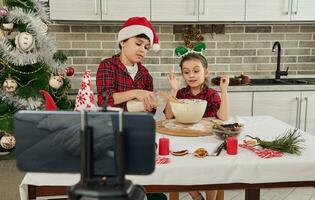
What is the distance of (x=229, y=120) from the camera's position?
1.95 metres

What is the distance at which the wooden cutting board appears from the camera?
1658 millimetres

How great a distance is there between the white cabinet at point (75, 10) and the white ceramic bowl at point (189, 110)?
5.67ft

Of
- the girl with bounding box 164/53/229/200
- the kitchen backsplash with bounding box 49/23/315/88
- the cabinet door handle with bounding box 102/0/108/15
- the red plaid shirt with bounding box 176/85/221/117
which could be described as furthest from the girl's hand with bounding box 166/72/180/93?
the kitchen backsplash with bounding box 49/23/315/88

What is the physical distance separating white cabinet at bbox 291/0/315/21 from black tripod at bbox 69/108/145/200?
299 cm

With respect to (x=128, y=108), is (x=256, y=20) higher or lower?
higher

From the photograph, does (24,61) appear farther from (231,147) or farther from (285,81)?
(285,81)

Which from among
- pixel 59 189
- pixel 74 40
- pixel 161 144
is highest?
pixel 74 40

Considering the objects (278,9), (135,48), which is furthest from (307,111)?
(135,48)

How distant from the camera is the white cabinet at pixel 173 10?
3238mm

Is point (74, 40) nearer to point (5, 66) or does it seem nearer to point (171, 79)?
point (5, 66)

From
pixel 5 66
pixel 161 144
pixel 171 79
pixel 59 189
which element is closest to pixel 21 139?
pixel 59 189

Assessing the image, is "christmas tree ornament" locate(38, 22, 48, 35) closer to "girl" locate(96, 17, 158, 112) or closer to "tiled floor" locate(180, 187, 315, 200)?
"girl" locate(96, 17, 158, 112)

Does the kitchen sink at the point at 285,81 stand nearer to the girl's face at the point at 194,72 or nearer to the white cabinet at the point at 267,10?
the white cabinet at the point at 267,10

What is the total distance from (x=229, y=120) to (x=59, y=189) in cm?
100
